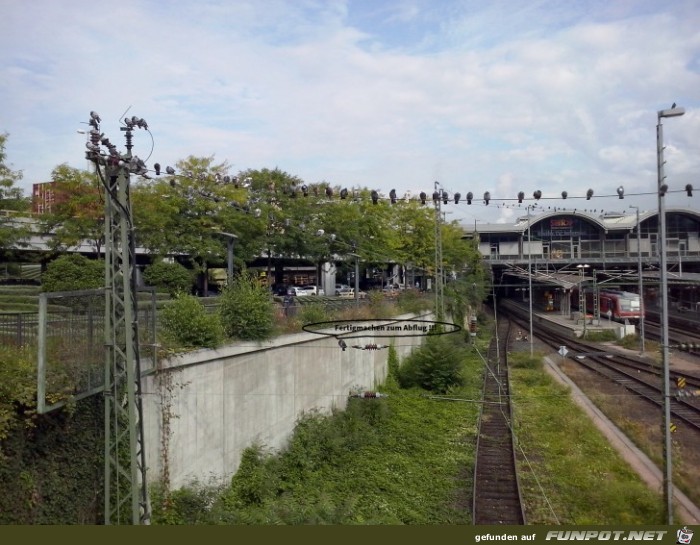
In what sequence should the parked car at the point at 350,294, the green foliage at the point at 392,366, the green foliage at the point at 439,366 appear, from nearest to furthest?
the green foliage at the point at 439,366, the green foliage at the point at 392,366, the parked car at the point at 350,294

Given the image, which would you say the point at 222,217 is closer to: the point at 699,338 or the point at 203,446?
the point at 203,446

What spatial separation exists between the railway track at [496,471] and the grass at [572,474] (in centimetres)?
31

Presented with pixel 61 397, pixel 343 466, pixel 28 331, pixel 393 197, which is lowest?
pixel 343 466

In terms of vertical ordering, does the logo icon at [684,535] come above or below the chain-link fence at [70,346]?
below

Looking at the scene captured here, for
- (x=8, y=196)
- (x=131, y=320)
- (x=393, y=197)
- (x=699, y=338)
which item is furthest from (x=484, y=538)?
(x=699, y=338)

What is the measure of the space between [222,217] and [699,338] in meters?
28.3

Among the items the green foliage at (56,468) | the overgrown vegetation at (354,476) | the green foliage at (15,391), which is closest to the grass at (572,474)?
the overgrown vegetation at (354,476)

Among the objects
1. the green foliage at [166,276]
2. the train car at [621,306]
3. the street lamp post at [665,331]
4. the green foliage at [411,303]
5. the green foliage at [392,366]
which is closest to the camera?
the street lamp post at [665,331]

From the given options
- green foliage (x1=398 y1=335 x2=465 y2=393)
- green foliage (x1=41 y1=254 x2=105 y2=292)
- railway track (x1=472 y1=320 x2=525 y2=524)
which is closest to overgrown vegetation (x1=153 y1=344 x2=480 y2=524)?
railway track (x1=472 y1=320 x2=525 y2=524)

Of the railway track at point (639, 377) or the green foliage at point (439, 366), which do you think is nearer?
the railway track at point (639, 377)

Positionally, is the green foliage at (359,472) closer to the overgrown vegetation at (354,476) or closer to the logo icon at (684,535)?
the overgrown vegetation at (354,476)

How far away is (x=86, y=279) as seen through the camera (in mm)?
17328

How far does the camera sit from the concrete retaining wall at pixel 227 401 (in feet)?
39.9

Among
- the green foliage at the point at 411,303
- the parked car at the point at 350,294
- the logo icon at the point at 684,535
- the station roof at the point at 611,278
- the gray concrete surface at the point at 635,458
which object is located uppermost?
the station roof at the point at 611,278
